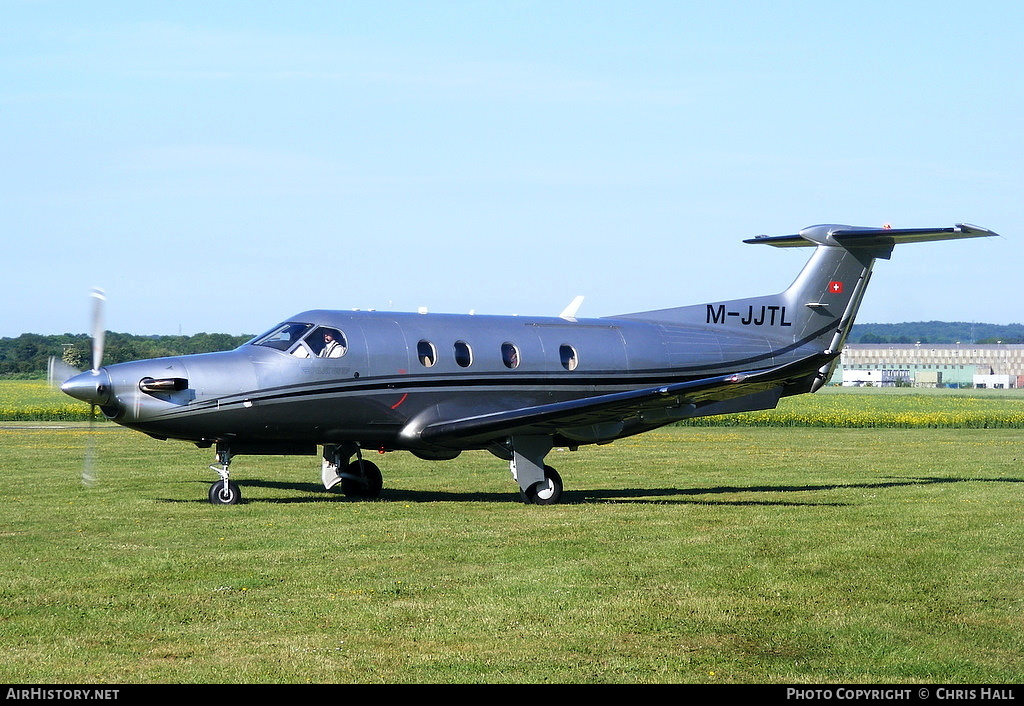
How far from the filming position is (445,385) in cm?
2150

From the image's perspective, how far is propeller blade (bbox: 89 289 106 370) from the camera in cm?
1953

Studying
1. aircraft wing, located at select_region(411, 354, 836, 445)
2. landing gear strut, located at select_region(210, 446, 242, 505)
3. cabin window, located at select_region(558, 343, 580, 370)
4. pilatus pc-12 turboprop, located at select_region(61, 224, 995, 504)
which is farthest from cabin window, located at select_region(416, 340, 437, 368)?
landing gear strut, located at select_region(210, 446, 242, 505)

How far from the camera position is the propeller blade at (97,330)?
19.5 m

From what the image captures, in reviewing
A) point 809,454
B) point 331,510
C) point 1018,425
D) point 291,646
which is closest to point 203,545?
point 331,510

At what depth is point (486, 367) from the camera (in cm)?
2197

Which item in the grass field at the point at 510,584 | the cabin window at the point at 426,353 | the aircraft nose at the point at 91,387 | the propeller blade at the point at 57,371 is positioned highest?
the cabin window at the point at 426,353

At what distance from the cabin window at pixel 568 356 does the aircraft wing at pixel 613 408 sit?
184cm

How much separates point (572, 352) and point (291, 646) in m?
13.9

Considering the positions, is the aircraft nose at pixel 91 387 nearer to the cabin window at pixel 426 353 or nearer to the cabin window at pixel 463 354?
the cabin window at pixel 426 353

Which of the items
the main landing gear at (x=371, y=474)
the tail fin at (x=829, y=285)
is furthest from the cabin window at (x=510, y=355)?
the tail fin at (x=829, y=285)

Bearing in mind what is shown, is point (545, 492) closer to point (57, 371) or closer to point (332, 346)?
point (332, 346)

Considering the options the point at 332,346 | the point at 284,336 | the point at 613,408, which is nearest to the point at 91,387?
the point at 284,336

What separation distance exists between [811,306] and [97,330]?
14292 millimetres
